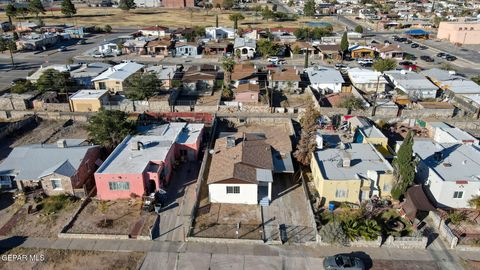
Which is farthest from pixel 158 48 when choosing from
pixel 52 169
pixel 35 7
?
pixel 35 7

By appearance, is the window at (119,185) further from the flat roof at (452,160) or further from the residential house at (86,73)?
the residential house at (86,73)

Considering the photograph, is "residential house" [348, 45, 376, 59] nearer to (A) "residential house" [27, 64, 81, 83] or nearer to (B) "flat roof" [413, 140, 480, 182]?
(B) "flat roof" [413, 140, 480, 182]

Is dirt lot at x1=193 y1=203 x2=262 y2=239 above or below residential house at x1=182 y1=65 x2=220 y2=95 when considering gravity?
below

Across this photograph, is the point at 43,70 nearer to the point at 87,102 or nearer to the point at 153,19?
the point at 87,102

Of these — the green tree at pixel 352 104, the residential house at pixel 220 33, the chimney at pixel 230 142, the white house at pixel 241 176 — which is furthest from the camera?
the residential house at pixel 220 33

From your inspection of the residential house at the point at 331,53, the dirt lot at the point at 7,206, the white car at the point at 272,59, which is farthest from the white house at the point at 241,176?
the residential house at the point at 331,53

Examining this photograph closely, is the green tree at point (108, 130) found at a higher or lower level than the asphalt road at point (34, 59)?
higher
